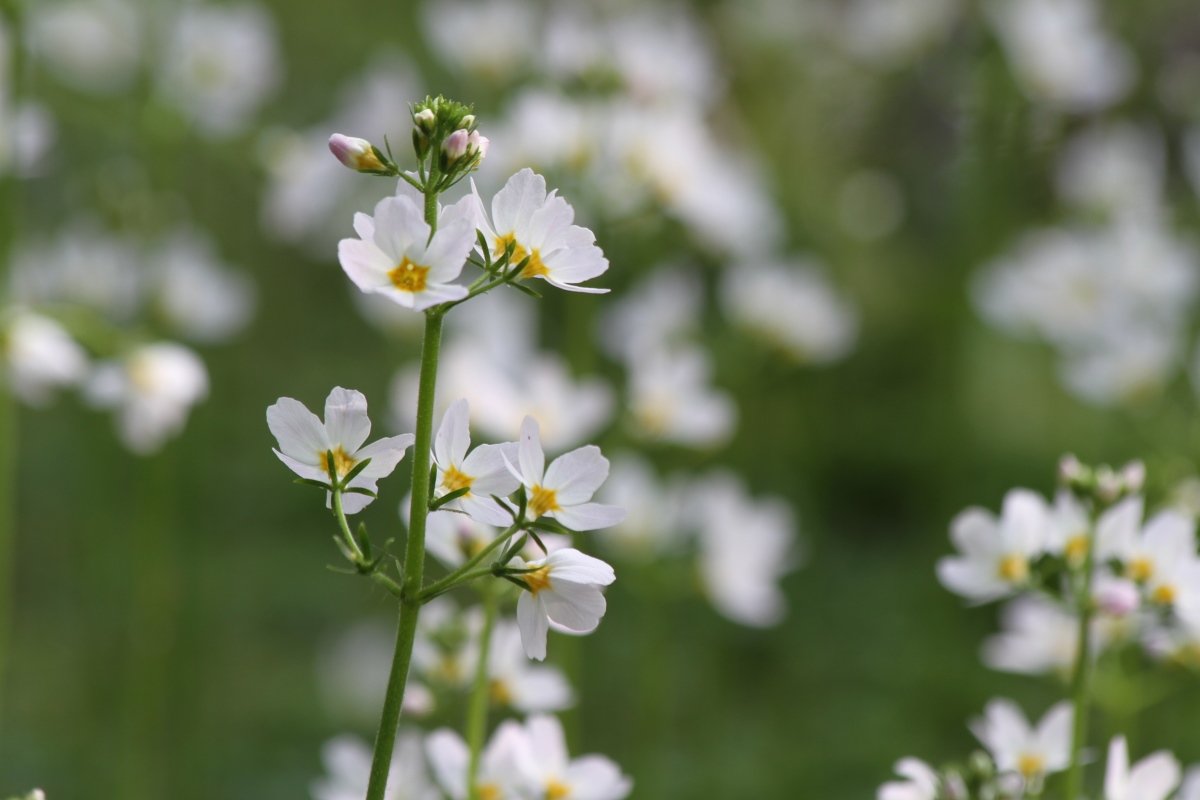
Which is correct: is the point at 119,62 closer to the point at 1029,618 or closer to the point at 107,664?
the point at 107,664

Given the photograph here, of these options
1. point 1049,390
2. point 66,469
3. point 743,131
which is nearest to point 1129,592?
point 1049,390

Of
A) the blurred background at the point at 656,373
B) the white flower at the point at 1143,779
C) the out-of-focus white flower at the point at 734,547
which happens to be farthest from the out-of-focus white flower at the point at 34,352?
the white flower at the point at 1143,779

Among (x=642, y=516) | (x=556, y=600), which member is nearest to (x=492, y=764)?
(x=556, y=600)

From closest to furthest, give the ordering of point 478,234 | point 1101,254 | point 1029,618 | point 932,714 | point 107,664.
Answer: point 478,234
point 1029,618
point 1101,254
point 932,714
point 107,664

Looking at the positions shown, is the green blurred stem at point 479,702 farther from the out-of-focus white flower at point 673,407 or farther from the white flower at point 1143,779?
the out-of-focus white flower at point 673,407

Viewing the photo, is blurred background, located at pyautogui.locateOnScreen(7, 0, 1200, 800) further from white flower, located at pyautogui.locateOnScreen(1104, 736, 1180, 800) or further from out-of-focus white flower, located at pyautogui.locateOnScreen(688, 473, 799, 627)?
white flower, located at pyautogui.locateOnScreen(1104, 736, 1180, 800)

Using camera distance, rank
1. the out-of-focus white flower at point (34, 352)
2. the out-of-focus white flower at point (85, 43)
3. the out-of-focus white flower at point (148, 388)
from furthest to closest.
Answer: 1. the out-of-focus white flower at point (85, 43)
2. the out-of-focus white flower at point (148, 388)
3. the out-of-focus white flower at point (34, 352)

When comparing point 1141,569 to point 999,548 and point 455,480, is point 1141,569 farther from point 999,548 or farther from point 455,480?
point 455,480
